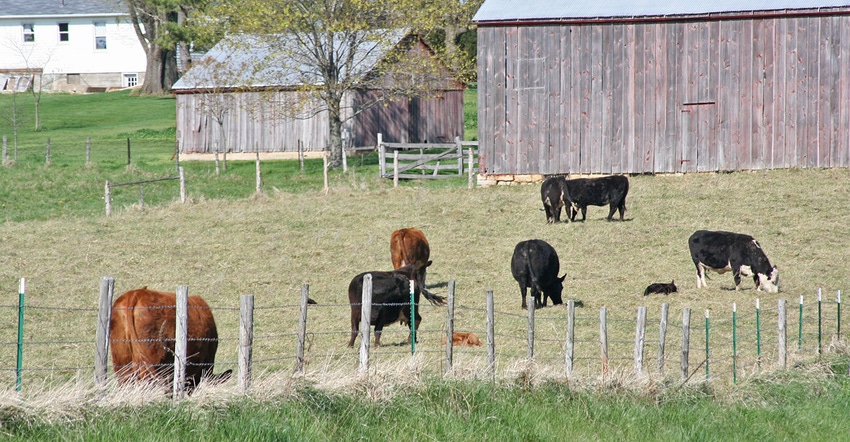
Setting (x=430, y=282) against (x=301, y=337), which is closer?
(x=301, y=337)

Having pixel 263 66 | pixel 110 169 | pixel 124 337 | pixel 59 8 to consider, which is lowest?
pixel 124 337

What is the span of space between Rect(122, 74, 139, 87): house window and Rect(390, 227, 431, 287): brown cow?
51.0 metres

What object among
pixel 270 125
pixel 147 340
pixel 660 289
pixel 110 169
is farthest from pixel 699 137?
pixel 147 340

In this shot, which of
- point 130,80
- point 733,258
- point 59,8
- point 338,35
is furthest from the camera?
point 130,80

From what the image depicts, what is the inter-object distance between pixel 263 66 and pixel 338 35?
293 cm

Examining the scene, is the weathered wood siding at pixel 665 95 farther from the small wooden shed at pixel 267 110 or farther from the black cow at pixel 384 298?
the black cow at pixel 384 298

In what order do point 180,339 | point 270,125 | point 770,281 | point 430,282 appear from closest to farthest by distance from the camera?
point 180,339 < point 770,281 < point 430,282 < point 270,125

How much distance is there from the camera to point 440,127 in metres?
42.2

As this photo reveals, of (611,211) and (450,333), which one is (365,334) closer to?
(450,333)

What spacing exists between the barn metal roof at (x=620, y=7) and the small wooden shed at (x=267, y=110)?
857 cm

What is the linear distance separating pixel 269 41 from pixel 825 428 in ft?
91.5

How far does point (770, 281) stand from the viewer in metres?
16.1

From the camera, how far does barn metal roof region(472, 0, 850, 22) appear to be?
86.1 feet

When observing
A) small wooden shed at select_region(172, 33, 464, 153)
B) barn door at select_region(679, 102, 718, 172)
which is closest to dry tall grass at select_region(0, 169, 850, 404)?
barn door at select_region(679, 102, 718, 172)
